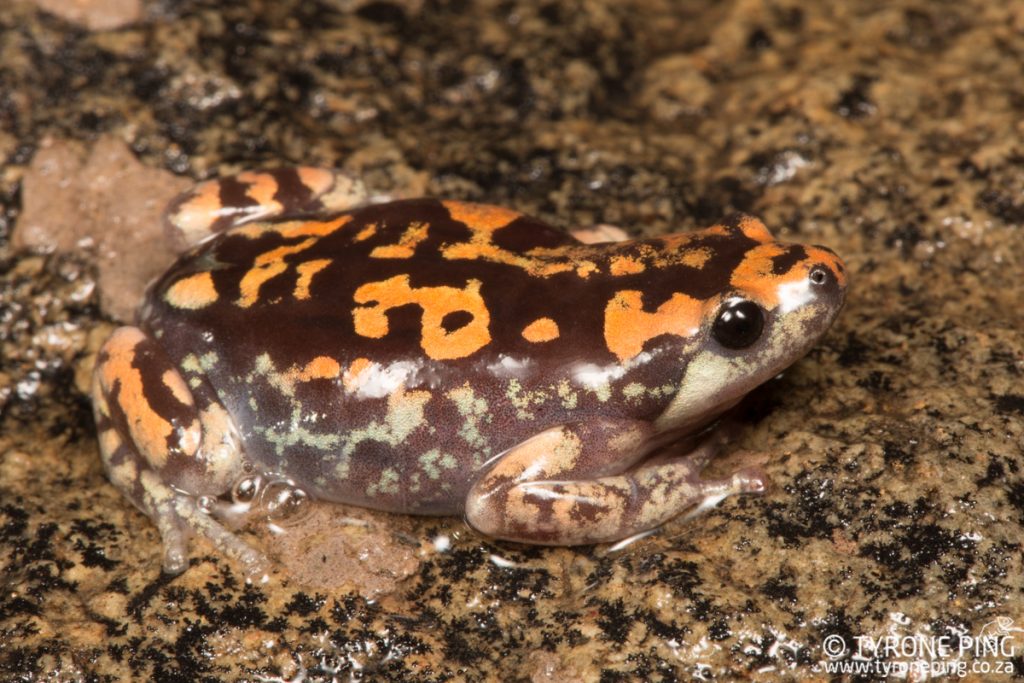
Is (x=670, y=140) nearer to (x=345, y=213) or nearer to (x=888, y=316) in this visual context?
(x=888, y=316)

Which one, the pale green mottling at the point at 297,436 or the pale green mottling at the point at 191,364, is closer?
the pale green mottling at the point at 297,436

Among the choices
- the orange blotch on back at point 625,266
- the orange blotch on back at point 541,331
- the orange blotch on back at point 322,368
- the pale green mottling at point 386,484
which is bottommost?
the pale green mottling at point 386,484

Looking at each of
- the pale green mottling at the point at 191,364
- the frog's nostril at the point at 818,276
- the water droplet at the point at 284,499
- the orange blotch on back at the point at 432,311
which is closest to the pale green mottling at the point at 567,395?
the orange blotch on back at the point at 432,311

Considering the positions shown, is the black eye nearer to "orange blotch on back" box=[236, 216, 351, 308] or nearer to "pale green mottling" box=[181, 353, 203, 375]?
"orange blotch on back" box=[236, 216, 351, 308]

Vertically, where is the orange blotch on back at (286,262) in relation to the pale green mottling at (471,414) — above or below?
above

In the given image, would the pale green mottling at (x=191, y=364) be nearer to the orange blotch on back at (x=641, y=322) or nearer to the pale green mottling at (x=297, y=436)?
the pale green mottling at (x=297, y=436)

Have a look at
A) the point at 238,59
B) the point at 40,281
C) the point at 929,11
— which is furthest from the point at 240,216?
the point at 929,11

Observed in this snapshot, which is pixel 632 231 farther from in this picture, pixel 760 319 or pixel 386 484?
pixel 386 484

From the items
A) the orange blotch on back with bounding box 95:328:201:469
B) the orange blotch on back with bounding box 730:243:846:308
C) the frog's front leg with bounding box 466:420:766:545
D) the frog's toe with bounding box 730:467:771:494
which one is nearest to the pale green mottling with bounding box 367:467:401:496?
the frog's front leg with bounding box 466:420:766:545
